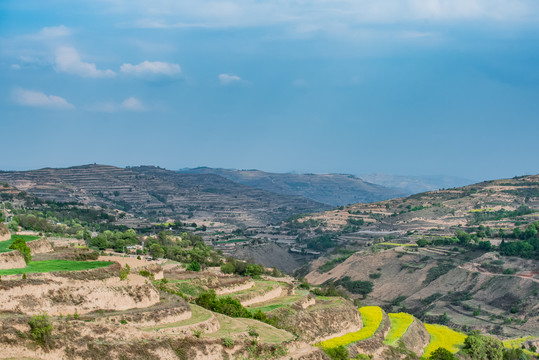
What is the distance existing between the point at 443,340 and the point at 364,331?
13.5m

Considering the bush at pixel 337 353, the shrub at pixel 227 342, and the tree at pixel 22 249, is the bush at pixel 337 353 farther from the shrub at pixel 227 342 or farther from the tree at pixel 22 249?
the tree at pixel 22 249

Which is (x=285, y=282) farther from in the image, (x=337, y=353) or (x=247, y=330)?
(x=247, y=330)

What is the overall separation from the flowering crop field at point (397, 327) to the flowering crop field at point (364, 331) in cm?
139

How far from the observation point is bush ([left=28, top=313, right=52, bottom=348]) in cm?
2567

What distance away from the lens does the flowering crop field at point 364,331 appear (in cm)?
4824

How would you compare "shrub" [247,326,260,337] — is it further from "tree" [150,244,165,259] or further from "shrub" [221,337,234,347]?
"tree" [150,244,165,259]

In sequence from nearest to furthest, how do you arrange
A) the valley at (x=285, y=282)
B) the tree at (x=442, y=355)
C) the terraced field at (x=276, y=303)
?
1. the valley at (x=285, y=282)
2. the terraced field at (x=276, y=303)
3. the tree at (x=442, y=355)

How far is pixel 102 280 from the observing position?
108 feet

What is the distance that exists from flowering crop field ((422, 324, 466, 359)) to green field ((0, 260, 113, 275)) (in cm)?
3146

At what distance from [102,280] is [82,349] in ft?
21.2

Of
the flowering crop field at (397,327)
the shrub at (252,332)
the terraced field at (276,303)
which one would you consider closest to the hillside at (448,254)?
the flowering crop field at (397,327)

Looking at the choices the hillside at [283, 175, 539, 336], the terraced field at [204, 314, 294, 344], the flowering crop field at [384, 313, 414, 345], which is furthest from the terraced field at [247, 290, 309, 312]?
the hillside at [283, 175, 539, 336]

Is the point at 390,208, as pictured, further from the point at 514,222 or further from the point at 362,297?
the point at 362,297

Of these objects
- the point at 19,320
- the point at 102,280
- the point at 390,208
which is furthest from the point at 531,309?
the point at 390,208
